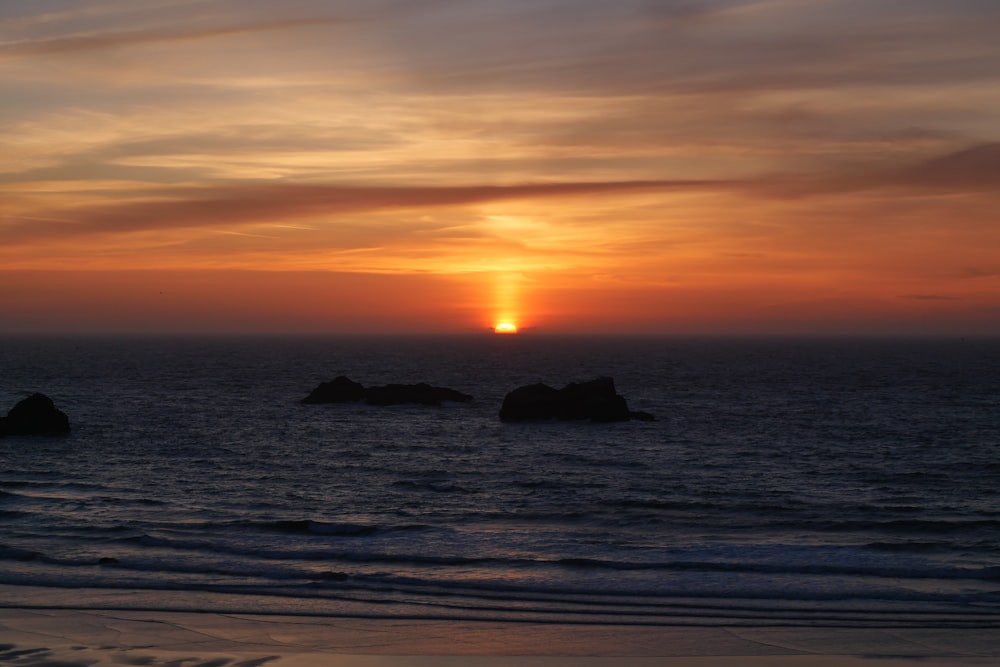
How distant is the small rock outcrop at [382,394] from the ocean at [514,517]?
348 inches

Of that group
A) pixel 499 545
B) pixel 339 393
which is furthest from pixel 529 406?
pixel 499 545

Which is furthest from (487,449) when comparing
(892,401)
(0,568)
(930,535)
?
(892,401)

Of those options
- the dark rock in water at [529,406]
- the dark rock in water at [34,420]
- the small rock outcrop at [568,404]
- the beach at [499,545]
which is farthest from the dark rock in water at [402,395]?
the dark rock in water at [34,420]

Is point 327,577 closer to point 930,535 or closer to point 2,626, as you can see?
point 2,626

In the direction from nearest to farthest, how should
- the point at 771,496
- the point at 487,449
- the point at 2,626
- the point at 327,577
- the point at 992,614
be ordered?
the point at 2,626, the point at 992,614, the point at 327,577, the point at 771,496, the point at 487,449

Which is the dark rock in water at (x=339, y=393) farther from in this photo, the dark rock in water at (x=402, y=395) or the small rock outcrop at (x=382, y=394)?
the dark rock in water at (x=402, y=395)

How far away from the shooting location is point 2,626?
17844 millimetres

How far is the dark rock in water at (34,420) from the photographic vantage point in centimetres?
5244

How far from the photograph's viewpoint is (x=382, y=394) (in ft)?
249

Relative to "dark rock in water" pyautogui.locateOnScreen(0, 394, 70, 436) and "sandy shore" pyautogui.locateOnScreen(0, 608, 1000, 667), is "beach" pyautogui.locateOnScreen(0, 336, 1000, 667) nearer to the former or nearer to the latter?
"sandy shore" pyautogui.locateOnScreen(0, 608, 1000, 667)

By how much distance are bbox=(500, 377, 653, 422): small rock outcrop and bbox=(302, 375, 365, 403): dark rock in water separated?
17035 millimetres

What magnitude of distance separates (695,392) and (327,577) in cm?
7345

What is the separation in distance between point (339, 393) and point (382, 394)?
13.1 ft

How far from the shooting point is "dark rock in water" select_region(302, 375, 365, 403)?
77.0 meters
